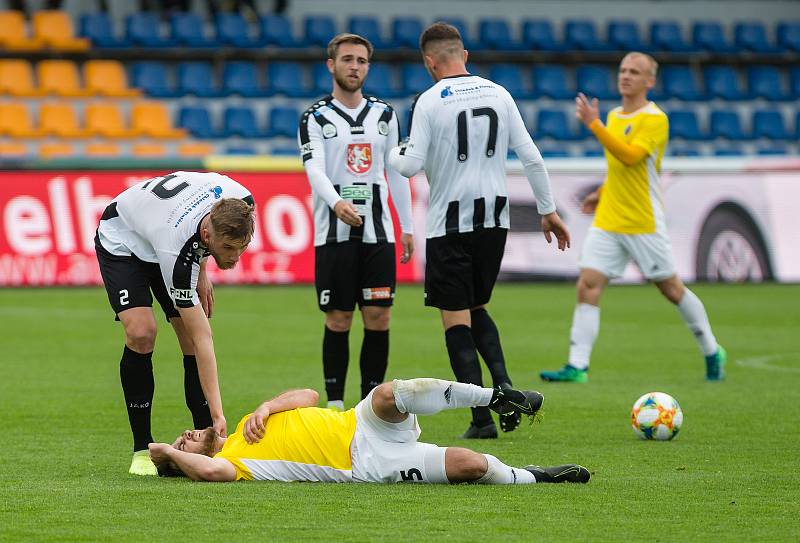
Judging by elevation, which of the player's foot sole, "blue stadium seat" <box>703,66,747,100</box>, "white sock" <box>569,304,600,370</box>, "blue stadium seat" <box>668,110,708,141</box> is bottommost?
"white sock" <box>569,304,600,370</box>

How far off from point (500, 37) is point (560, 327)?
14.6 metres

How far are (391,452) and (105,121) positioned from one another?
18.8m

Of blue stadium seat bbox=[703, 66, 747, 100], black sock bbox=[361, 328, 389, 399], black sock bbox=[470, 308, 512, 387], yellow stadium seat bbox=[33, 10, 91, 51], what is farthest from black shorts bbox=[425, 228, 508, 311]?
blue stadium seat bbox=[703, 66, 747, 100]

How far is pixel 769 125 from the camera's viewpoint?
27172 mm

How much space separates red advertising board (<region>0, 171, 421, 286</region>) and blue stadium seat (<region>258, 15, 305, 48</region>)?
26.4 feet

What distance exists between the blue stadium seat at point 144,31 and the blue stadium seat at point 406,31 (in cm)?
455

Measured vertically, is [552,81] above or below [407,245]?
above

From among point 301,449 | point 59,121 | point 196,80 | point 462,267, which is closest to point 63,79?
point 59,121

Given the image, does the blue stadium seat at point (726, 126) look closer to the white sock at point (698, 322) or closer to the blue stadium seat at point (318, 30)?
the blue stadium seat at point (318, 30)

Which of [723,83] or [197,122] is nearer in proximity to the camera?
[197,122]

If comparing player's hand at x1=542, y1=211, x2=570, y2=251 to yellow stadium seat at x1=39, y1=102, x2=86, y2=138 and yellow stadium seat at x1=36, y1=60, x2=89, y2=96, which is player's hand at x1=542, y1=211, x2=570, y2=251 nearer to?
yellow stadium seat at x1=39, y1=102, x2=86, y2=138

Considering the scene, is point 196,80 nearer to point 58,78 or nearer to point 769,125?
point 58,78

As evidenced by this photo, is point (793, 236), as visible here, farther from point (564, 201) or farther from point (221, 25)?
point (221, 25)

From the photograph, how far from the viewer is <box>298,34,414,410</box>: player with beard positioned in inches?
320
